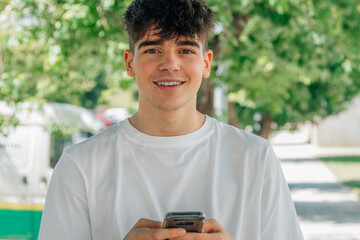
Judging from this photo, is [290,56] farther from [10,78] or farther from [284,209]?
[284,209]

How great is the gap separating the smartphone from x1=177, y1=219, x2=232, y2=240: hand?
3 centimetres

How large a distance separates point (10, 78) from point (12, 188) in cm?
189

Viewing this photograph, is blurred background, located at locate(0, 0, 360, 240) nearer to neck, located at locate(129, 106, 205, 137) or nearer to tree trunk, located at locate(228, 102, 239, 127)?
tree trunk, located at locate(228, 102, 239, 127)

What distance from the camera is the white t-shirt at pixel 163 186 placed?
2266 mm

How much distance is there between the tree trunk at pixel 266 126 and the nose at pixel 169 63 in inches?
587

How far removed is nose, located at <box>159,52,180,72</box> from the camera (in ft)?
7.53

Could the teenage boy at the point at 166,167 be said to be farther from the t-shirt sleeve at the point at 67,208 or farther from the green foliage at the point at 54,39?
the green foliage at the point at 54,39

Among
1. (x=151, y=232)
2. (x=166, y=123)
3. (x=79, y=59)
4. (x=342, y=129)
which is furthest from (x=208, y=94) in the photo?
(x=342, y=129)

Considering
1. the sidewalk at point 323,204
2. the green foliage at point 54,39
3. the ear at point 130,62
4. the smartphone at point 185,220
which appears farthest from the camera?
the sidewalk at point 323,204

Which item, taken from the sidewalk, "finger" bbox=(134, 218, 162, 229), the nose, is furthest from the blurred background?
"finger" bbox=(134, 218, 162, 229)

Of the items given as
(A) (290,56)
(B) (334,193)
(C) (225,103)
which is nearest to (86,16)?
(A) (290,56)

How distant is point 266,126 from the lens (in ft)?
57.8

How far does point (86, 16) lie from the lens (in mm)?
6227

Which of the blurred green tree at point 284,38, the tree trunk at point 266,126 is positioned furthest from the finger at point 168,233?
the tree trunk at point 266,126
